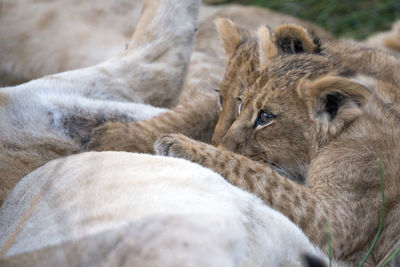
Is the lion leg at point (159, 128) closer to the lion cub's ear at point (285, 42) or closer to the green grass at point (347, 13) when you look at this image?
the lion cub's ear at point (285, 42)

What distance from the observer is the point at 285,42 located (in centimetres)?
215

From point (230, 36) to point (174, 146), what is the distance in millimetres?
760

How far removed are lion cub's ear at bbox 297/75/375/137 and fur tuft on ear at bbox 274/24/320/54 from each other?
267 mm

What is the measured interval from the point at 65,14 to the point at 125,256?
2.23 meters

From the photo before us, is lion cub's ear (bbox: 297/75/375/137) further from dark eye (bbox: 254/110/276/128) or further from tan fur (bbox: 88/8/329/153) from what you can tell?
tan fur (bbox: 88/8/329/153)

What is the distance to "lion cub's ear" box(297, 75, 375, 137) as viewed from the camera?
1.83 m

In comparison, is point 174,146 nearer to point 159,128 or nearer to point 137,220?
point 159,128

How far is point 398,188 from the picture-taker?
1.81 metres

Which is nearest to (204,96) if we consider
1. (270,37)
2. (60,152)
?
(270,37)

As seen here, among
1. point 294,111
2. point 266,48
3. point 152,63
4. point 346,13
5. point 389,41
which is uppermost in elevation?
point 266,48

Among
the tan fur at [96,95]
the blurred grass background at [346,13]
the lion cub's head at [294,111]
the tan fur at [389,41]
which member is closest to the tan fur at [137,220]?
the tan fur at [96,95]

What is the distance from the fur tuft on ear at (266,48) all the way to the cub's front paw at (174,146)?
457 mm

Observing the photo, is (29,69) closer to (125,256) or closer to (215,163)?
(215,163)

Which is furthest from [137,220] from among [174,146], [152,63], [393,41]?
[393,41]
